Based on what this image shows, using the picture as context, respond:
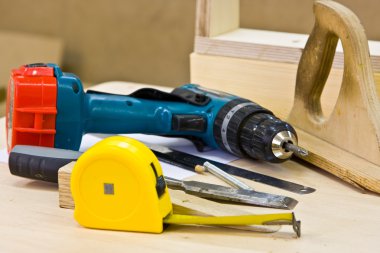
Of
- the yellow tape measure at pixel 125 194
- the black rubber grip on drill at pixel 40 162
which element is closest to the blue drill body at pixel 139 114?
the black rubber grip on drill at pixel 40 162

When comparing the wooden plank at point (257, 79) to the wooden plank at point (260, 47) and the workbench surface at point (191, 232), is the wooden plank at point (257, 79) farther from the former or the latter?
the workbench surface at point (191, 232)

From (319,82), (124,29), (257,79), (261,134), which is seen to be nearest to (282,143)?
(261,134)

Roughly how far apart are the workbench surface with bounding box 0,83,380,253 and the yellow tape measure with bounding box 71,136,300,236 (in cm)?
1

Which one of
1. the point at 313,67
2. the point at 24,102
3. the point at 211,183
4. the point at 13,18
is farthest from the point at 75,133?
the point at 13,18

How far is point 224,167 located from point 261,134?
7 cm

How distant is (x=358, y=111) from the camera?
83cm

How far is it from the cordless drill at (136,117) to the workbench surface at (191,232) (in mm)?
81

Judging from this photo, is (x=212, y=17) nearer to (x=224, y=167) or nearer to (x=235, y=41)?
(x=235, y=41)

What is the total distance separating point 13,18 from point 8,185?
120 centimetres

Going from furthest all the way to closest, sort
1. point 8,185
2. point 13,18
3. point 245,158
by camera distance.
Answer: point 13,18, point 245,158, point 8,185

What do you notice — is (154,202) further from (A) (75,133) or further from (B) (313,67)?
(B) (313,67)

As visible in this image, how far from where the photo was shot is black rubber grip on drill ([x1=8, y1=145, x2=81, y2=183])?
0.74m

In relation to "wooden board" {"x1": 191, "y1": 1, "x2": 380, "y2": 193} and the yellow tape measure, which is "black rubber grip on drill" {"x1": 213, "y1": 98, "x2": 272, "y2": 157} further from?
the yellow tape measure

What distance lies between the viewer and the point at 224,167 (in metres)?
0.85
